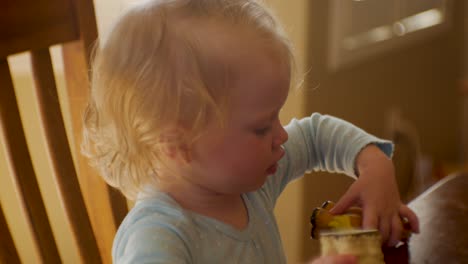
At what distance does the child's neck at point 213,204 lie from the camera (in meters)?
0.76

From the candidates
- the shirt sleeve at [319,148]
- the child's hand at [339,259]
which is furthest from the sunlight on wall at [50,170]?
the child's hand at [339,259]

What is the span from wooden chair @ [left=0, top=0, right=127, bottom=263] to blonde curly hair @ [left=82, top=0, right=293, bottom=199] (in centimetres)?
8

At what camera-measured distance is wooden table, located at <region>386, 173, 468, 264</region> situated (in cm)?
81

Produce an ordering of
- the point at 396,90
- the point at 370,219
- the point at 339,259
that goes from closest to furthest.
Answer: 1. the point at 339,259
2. the point at 370,219
3. the point at 396,90

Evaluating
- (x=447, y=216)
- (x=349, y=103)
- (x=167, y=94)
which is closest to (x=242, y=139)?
(x=167, y=94)

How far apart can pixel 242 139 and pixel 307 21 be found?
3.89 feet

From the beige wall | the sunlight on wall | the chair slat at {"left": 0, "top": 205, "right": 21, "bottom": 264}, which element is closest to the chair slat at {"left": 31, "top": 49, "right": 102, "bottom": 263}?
the chair slat at {"left": 0, "top": 205, "right": 21, "bottom": 264}

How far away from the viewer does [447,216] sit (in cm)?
90

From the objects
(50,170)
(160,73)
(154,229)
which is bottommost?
(50,170)

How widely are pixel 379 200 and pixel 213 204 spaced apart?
204 mm

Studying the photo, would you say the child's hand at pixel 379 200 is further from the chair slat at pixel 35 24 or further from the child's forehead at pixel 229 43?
the chair slat at pixel 35 24

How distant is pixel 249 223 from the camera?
0.82 meters

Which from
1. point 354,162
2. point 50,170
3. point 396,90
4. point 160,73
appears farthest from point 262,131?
point 396,90

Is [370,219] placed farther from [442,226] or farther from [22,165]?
[22,165]
